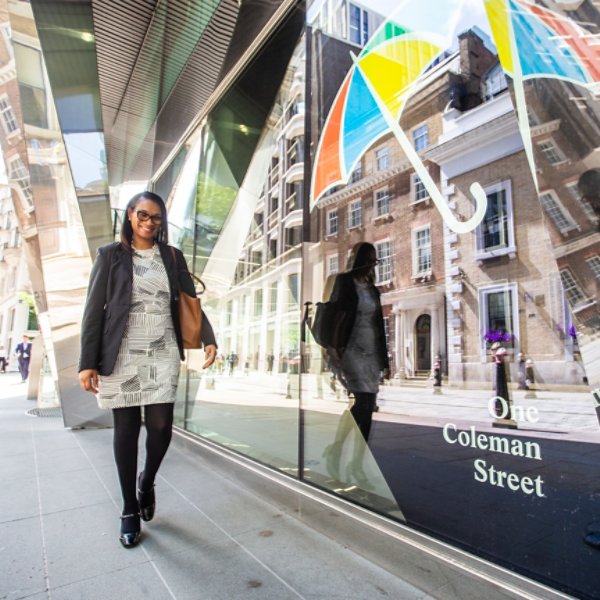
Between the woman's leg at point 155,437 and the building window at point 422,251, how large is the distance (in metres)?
1.54

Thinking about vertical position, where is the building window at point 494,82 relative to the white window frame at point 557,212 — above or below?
above

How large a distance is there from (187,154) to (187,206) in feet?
2.53

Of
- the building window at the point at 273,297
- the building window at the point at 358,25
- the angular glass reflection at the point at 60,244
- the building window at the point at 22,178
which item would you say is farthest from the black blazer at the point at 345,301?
the building window at the point at 22,178

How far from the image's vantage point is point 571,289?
58.1 inches

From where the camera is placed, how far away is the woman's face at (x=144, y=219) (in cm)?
257

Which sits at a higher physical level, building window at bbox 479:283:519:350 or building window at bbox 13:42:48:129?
building window at bbox 13:42:48:129

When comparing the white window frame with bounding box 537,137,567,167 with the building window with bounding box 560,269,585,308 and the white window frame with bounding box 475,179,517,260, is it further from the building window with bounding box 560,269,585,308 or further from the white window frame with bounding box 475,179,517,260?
the building window with bounding box 560,269,585,308

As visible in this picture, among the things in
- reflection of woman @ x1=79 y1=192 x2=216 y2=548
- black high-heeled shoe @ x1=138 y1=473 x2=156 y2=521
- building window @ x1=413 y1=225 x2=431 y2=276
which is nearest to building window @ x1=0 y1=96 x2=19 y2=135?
reflection of woman @ x1=79 y1=192 x2=216 y2=548

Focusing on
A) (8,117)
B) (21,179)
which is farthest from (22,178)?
(8,117)

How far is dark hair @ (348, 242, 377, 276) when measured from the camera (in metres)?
2.46

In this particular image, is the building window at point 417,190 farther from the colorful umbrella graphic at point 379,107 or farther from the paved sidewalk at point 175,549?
the paved sidewalk at point 175,549

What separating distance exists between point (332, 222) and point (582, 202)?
60.6 inches

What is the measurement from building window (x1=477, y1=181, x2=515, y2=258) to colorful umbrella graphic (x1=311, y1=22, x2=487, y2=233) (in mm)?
39

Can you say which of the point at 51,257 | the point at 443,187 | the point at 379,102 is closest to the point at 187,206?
the point at 51,257
